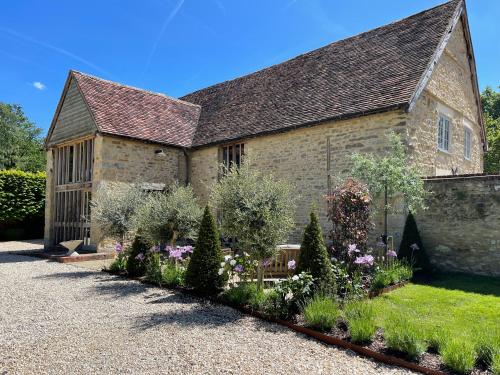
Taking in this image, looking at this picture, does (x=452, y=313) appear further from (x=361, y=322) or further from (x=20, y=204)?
(x=20, y=204)

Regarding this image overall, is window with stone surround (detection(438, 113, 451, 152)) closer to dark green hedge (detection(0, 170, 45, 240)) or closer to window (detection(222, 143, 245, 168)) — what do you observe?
window (detection(222, 143, 245, 168))

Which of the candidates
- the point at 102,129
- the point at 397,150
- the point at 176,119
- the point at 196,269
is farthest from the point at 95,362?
the point at 176,119

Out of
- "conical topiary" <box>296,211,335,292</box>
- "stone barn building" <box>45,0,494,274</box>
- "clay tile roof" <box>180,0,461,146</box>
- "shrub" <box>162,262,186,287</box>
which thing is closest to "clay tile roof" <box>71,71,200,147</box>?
"stone barn building" <box>45,0,494,274</box>

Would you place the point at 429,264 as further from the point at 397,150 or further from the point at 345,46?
the point at 345,46

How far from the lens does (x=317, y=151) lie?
12578 millimetres

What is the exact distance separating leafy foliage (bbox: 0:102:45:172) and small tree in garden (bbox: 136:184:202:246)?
34.4m

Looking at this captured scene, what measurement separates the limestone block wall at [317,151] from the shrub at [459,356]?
6411 millimetres

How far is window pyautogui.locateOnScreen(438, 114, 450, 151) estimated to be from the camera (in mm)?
13109

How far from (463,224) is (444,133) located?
4.82 m

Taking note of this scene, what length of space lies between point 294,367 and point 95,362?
2.33 metres

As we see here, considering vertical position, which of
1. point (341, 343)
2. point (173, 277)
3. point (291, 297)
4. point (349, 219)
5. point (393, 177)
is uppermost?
point (393, 177)

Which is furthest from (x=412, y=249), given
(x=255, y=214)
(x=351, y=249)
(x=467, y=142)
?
(x=467, y=142)

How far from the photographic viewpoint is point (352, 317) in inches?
212

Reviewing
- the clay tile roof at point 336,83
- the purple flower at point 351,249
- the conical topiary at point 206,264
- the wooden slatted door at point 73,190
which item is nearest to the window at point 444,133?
the clay tile roof at point 336,83
